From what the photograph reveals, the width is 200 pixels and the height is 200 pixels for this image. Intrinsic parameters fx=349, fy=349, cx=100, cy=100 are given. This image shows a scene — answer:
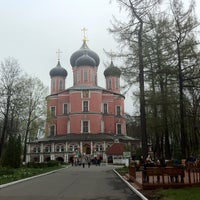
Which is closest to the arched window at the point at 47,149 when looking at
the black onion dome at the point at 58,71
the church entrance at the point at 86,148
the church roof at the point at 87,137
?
the church roof at the point at 87,137

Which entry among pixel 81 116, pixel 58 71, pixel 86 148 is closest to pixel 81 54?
pixel 58 71

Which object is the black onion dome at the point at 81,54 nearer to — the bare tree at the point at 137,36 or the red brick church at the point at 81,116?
the red brick church at the point at 81,116

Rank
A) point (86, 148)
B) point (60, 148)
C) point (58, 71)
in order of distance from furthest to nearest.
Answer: point (58, 71), point (60, 148), point (86, 148)

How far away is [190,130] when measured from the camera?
117 feet

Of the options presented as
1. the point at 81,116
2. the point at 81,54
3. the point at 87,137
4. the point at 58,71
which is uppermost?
the point at 81,54

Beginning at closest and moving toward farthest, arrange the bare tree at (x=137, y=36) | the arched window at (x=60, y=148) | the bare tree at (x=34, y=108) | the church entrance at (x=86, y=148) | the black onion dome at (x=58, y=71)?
Answer: the bare tree at (x=137, y=36), the bare tree at (x=34, y=108), the church entrance at (x=86, y=148), the arched window at (x=60, y=148), the black onion dome at (x=58, y=71)

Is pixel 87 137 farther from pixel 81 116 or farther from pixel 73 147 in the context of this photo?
pixel 81 116

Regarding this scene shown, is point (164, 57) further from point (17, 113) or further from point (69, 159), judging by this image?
point (69, 159)

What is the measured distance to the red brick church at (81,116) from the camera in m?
62.4

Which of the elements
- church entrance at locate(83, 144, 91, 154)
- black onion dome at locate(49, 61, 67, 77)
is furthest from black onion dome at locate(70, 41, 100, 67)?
church entrance at locate(83, 144, 91, 154)

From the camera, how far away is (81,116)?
66.1 meters

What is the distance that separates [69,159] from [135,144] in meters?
12.8

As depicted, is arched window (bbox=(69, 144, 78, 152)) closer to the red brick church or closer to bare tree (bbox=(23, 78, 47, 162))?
the red brick church

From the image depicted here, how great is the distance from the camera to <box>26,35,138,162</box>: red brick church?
205ft
